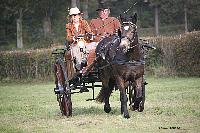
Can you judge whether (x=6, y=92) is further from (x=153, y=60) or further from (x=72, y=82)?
(x=72, y=82)

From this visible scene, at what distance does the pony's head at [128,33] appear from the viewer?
13930 millimetres

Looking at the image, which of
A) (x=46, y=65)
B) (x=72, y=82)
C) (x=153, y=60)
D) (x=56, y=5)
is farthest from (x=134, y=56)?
(x=56, y=5)

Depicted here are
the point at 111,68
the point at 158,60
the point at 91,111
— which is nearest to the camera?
the point at 111,68

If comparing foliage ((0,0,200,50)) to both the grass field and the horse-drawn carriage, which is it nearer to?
the grass field

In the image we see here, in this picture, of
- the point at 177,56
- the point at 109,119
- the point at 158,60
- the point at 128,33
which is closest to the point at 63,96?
the point at 109,119

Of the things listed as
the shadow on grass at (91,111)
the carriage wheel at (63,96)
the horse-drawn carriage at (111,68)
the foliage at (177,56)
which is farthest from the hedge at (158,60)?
the carriage wheel at (63,96)

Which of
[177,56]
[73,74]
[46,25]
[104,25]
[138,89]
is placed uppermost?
[46,25]

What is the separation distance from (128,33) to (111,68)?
1.12 metres

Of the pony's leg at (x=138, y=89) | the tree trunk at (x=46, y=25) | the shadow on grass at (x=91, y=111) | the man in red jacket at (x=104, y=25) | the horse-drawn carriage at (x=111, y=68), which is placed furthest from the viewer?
the tree trunk at (x=46, y=25)

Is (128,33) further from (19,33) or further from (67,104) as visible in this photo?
(19,33)

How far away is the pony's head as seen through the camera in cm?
1393

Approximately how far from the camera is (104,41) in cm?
1530

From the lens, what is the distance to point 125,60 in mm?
14414

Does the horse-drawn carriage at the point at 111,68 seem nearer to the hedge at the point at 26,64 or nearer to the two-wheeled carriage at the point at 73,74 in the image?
the two-wheeled carriage at the point at 73,74
